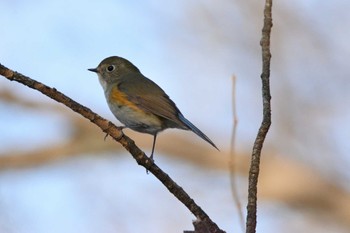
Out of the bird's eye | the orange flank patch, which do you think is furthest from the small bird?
the bird's eye

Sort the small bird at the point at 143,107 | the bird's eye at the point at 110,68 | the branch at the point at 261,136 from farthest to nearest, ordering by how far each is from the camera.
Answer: the bird's eye at the point at 110,68
the small bird at the point at 143,107
the branch at the point at 261,136

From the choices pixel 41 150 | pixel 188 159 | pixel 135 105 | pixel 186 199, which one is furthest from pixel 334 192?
pixel 186 199

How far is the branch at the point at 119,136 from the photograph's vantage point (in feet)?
7.10

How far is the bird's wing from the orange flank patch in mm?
21

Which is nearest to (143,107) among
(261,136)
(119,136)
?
(119,136)

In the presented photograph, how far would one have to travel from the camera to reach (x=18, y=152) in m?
8.33

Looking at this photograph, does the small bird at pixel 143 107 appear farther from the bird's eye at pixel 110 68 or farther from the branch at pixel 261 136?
the branch at pixel 261 136

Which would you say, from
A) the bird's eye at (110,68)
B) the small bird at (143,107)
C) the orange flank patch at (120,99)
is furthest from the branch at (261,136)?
the bird's eye at (110,68)

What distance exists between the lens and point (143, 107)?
12.3 feet

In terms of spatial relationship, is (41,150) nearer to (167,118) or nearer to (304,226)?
(304,226)

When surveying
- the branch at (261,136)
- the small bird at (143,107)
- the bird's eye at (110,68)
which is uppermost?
the bird's eye at (110,68)

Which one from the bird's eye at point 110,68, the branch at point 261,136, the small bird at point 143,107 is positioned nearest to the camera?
the branch at point 261,136

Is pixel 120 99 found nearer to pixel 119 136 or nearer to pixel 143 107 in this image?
pixel 143 107

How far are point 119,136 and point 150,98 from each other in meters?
1.56
